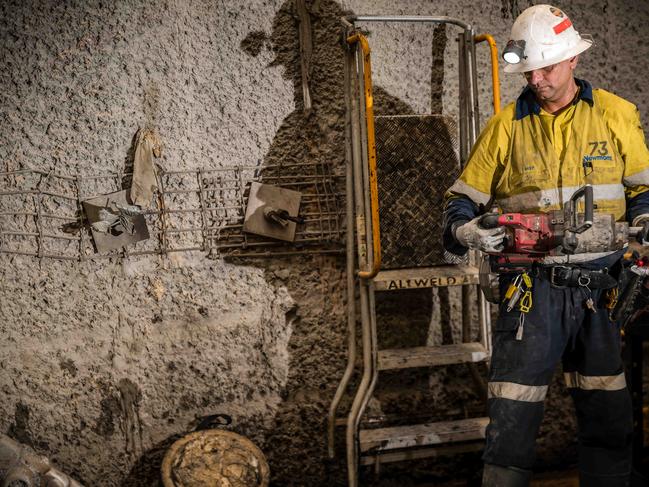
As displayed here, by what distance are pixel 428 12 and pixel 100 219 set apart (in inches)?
62.4

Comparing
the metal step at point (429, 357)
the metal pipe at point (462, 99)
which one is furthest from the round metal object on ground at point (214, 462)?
the metal pipe at point (462, 99)

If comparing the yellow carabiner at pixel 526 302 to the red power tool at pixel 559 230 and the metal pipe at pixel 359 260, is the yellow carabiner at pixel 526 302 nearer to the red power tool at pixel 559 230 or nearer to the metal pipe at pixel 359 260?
the red power tool at pixel 559 230

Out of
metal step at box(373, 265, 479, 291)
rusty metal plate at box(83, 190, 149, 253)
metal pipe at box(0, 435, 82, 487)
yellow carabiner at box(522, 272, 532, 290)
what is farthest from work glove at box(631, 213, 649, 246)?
metal pipe at box(0, 435, 82, 487)

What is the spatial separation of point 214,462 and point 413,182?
134 cm

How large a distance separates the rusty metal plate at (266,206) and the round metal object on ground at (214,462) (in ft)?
2.64

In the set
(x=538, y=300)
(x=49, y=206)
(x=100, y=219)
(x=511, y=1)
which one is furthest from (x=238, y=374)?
(x=511, y=1)

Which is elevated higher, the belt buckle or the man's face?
the man's face

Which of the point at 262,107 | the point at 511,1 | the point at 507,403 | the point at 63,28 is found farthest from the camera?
the point at 511,1

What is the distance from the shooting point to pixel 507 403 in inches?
79.2

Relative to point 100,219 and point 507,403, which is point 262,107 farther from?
point 507,403

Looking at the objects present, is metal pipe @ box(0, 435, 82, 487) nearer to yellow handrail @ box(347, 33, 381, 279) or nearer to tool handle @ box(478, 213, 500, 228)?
yellow handrail @ box(347, 33, 381, 279)

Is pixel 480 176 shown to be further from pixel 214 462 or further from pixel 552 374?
pixel 214 462

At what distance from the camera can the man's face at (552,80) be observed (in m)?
2.05

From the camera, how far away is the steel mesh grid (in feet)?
8.27
